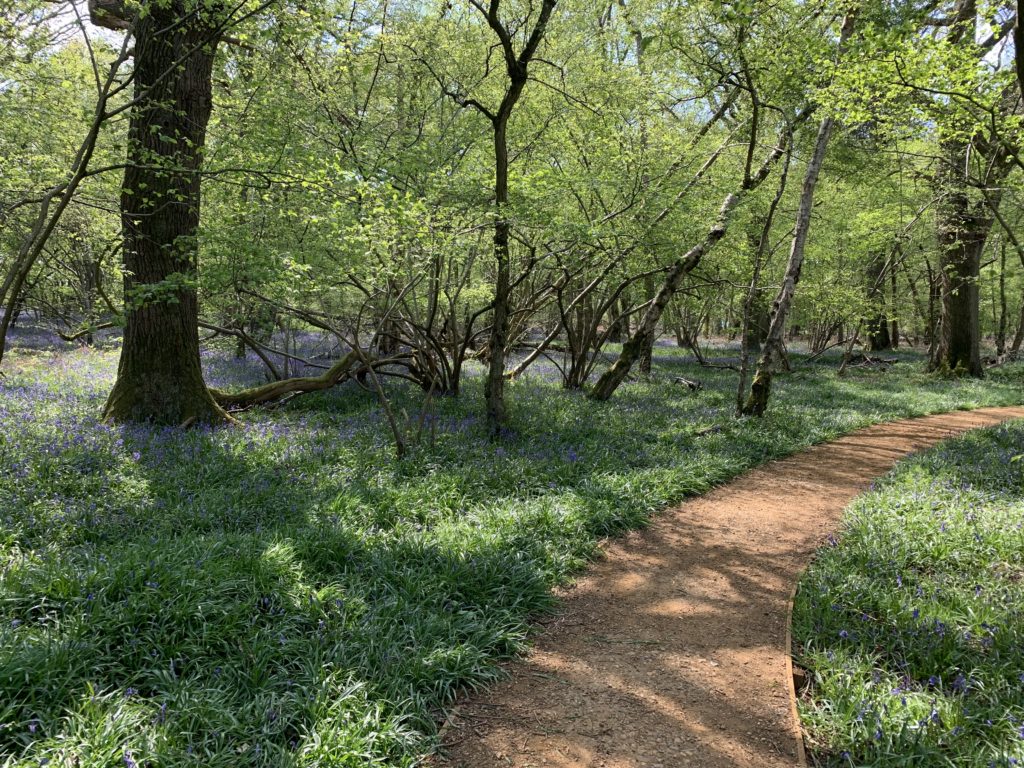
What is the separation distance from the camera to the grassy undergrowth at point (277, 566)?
270 centimetres

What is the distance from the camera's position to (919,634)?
11.7ft

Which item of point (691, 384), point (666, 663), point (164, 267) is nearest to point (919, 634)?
point (666, 663)

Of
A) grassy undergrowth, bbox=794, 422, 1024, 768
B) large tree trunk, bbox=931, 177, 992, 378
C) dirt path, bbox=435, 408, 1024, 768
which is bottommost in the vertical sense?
dirt path, bbox=435, 408, 1024, 768

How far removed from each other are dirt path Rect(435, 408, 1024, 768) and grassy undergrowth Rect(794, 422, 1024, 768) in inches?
10.8

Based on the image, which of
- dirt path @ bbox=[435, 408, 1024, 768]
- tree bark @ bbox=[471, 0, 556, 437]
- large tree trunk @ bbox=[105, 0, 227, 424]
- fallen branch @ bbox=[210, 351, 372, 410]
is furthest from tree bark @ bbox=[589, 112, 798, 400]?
large tree trunk @ bbox=[105, 0, 227, 424]

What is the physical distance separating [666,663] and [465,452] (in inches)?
178

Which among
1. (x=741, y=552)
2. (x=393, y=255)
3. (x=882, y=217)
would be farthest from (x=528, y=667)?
(x=882, y=217)

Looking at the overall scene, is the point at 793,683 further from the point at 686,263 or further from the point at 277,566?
the point at 686,263

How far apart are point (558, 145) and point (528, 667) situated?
10247 mm

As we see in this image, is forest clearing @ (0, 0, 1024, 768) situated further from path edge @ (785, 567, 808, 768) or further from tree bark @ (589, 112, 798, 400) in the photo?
tree bark @ (589, 112, 798, 400)

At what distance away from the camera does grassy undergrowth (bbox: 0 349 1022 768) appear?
8.85 feet

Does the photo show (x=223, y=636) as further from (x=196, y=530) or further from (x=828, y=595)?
(x=828, y=595)

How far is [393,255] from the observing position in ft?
26.2

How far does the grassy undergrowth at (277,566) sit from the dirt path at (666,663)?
0.93 ft
